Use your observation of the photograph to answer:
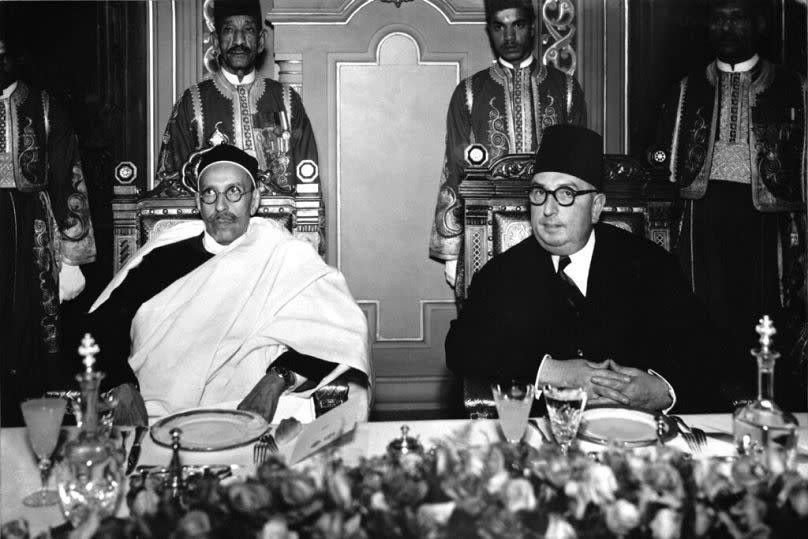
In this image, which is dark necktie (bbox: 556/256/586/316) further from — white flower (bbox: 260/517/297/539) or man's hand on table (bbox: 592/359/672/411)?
white flower (bbox: 260/517/297/539)

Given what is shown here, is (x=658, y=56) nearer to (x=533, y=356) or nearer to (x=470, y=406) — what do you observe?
(x=533, y=356)

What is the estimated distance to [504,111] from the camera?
4.69m

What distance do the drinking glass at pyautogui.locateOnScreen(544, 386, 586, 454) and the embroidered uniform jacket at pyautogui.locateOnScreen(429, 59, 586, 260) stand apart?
9.75ft

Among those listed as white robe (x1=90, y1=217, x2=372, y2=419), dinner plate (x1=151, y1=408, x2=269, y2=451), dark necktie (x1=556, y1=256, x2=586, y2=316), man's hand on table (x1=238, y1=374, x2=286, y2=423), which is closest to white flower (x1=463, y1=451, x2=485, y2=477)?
dinner plate (x1=151, y1=408, x2=269, y2=451)

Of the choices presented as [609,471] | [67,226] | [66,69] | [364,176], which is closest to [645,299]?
[609,471]

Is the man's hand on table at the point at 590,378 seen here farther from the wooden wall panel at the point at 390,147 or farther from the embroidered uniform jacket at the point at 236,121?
the wooden wall panel at the point at 390,147

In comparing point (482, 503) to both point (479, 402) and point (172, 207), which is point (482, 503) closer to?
point (479, 402)

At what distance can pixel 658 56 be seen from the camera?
5125 millimetres

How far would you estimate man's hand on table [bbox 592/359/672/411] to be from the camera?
2.25 meters

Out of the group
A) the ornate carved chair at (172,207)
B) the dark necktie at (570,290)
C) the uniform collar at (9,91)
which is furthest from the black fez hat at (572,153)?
the uniform collar at (9,91)

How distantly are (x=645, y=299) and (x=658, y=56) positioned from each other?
114 inches

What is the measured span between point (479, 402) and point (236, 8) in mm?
3222

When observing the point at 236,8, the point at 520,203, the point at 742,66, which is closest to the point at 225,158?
the point at 520,203

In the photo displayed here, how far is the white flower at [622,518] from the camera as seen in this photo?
99 cm
